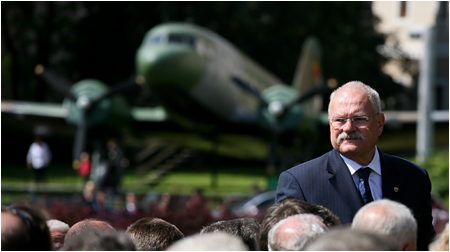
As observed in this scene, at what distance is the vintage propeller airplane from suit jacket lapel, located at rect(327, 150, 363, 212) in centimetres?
1243

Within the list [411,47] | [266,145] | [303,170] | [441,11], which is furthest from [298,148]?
[411,47]

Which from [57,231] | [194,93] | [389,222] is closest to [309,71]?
[194,93]

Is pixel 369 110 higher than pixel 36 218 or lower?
higher

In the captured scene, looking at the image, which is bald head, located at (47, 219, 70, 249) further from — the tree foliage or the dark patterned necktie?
the tree foliage

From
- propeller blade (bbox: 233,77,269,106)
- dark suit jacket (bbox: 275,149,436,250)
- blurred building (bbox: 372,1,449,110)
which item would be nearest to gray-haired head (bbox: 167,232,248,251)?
dark suit jacket (bbox: 275,149,436,250)

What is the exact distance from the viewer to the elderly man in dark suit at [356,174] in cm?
271

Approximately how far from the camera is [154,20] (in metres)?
29.5

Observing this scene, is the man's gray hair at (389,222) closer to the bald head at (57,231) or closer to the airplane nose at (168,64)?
the bald head at (57,231)

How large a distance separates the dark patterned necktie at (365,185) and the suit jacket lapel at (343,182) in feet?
0.12

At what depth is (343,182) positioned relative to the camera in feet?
9.10

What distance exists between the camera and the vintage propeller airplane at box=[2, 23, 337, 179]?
15422 millimetres

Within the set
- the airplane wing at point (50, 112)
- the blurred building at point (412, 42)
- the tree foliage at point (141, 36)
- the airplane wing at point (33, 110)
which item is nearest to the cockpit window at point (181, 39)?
the airplane wing at point (50, 112)

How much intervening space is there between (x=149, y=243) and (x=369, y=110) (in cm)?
118

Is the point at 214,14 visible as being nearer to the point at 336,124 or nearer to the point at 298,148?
the point at 298,148
